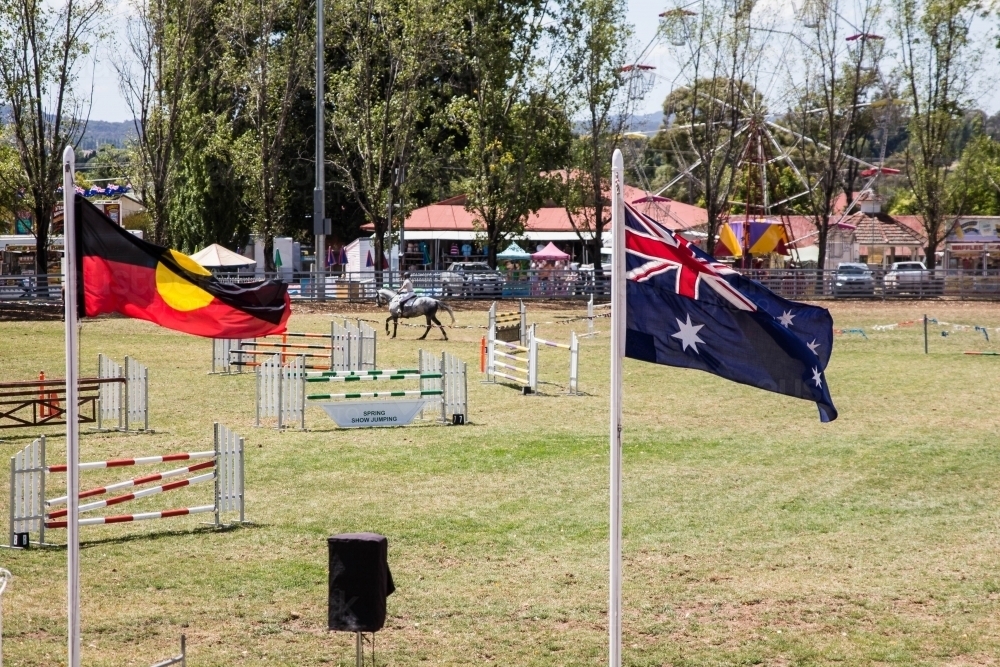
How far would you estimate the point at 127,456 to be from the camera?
55.5ft

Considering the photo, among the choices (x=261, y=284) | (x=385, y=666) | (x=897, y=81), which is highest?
(x=897, y=81)

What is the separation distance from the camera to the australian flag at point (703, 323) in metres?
7.86

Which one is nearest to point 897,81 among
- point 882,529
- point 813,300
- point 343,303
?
point 813,300

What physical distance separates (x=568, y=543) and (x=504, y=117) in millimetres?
48363

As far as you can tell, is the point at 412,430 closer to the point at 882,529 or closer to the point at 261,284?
the point at 882,529

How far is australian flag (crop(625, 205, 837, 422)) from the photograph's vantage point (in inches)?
309

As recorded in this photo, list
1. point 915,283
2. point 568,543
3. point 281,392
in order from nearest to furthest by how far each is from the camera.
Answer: point 568,543, point 281,392, point 915,283

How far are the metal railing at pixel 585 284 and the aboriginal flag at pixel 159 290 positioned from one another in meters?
42.7

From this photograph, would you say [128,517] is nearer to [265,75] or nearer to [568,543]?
[568,543]

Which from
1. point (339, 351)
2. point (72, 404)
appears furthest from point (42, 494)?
point (339, 351)

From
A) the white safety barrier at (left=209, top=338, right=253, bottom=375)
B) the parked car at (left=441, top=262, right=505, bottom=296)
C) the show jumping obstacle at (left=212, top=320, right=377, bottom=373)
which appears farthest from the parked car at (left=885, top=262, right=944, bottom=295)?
the white safety barrier at (left=209, top=338, right=253, bottom=375)

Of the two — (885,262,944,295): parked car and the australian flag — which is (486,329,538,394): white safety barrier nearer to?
the australian flag

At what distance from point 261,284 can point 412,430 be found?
10.5 metres

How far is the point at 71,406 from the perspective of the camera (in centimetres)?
695
